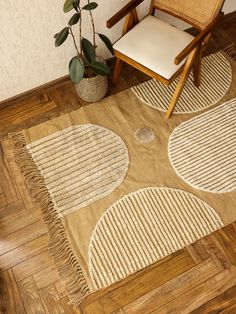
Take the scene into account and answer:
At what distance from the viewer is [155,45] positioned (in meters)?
1.87

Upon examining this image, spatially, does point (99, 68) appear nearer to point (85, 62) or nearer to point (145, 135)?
point (85, 62)

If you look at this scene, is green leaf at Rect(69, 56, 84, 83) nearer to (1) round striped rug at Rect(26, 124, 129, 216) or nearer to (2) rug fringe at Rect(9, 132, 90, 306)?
(1) round striped rug at Rect(26, 124, 129, 216)

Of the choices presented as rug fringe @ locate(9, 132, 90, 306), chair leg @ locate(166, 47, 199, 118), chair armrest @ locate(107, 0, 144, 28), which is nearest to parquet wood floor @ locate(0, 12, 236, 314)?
rug fringe @ locate(9, 132, 90, 306)

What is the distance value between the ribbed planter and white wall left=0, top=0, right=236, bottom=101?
232 mm

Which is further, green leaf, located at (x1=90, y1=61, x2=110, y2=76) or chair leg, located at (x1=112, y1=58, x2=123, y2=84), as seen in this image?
chair leg, located at (x1=112, y1=58, x2=123, y2=84)

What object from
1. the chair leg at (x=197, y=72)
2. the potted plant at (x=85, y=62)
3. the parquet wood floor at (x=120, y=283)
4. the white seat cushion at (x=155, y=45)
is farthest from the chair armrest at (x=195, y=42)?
the parquet wood floor at (x=120, y=283)

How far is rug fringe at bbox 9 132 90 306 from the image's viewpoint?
5.27ft

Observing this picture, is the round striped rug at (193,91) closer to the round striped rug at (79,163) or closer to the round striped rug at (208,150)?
the round striped rug at (208,150)

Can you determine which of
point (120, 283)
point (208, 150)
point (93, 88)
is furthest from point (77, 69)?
point (120, 283)

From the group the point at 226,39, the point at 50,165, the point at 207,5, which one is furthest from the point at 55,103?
the point at 226,39

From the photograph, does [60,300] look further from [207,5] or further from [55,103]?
[207,5]

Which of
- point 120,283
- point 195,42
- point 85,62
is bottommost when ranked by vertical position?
point 120,283

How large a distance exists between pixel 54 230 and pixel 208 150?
40.4 inches

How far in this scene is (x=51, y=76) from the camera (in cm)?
219
